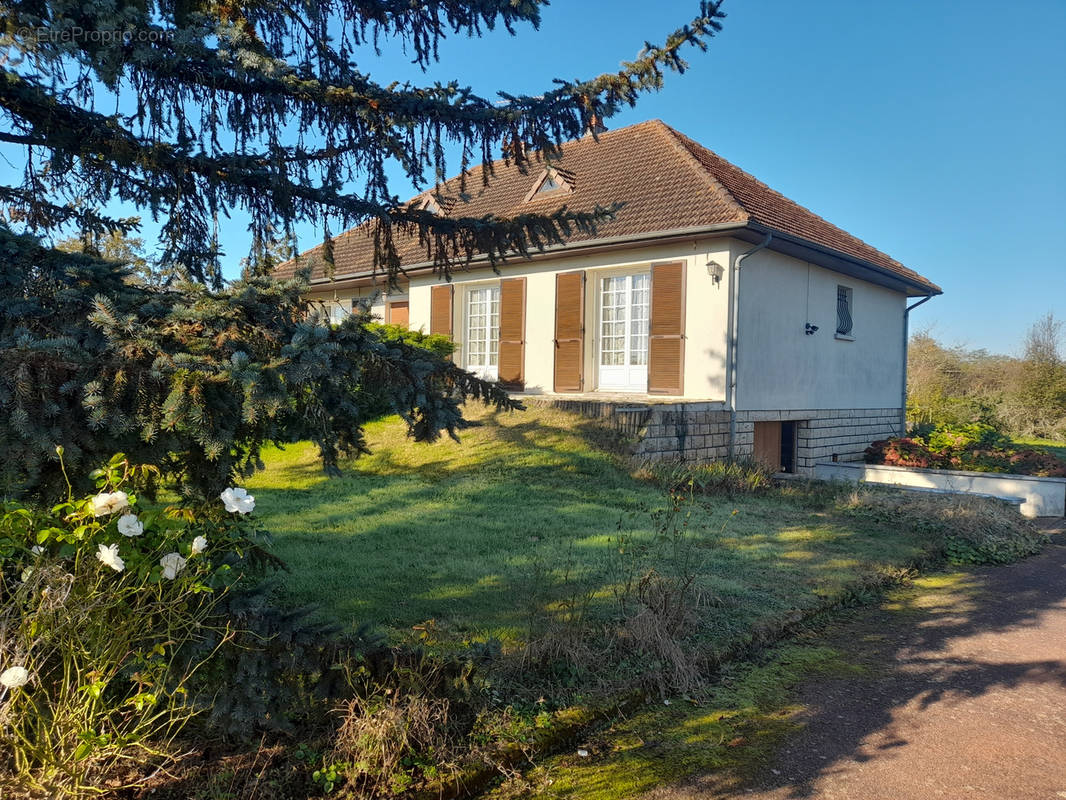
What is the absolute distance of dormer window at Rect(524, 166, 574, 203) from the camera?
14688mm

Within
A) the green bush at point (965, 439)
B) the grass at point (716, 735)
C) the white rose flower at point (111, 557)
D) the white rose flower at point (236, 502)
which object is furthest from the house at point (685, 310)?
A: the white rose flower at point (111, 557)

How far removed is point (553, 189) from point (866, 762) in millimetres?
13068

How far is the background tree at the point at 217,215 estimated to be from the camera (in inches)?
112

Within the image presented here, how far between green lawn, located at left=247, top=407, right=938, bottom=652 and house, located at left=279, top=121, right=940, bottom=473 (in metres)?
1.68

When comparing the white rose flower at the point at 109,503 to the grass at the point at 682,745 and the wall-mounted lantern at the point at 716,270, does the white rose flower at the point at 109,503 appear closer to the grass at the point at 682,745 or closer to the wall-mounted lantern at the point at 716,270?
the grass at the point at 682,745

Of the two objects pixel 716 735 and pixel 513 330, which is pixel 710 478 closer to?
pixel 513 330

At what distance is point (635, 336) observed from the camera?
12.8m

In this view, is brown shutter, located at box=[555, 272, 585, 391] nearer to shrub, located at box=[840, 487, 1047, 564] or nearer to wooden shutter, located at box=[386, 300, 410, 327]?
wooden shutter, located at box=[386, 300, 410, 327]

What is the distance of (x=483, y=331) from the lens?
15078mm

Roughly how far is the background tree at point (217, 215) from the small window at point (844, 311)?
11534 millimetres

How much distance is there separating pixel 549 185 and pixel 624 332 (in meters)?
4.01

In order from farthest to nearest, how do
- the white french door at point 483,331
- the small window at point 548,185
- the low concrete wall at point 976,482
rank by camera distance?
1. the small window at point 548,185
2. the white french door at point 483,331
3. the low concrete wall at point 976,482

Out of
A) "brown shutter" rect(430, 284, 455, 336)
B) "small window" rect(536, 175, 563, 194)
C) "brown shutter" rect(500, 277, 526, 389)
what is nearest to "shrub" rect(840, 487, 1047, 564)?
"brown shutter" rect(500, 277, 526, 389)

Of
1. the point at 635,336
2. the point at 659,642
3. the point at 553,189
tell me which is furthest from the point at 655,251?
the point at 659,642
